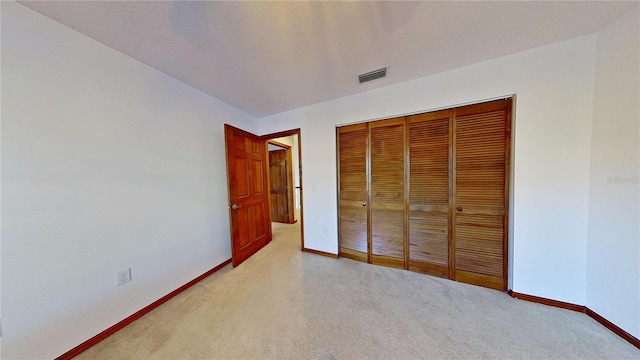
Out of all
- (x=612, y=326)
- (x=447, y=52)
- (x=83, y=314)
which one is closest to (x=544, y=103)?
(x=447, y=52)

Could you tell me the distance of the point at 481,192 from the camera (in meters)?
1.96

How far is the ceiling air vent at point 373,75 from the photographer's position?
201 centimetres

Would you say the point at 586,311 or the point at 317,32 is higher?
the point at 317,32

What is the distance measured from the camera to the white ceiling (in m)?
1.25

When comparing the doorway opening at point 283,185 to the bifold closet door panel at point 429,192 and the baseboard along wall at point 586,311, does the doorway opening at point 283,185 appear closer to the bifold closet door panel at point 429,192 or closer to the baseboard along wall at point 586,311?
the bifold closet door panel at point 429,192

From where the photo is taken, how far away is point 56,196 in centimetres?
130

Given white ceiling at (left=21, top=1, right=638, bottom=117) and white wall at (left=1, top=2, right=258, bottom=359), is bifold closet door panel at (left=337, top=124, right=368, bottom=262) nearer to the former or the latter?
white ceiling at (left=21, top=1, right=638, bottom=117)

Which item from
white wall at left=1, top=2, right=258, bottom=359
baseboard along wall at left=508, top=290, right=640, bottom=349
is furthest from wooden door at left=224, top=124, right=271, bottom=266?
baseboard along wall at left=508, top=290, right=640, bottom=349

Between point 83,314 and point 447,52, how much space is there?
361 cm

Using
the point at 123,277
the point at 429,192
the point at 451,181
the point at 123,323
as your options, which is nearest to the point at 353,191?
the point at 429,192

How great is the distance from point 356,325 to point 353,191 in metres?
1.51

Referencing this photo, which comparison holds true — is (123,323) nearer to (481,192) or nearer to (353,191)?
(353,191)

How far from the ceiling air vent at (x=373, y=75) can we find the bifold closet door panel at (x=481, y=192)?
34.9 inches

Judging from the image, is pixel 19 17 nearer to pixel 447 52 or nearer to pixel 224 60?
pixel 224 60
